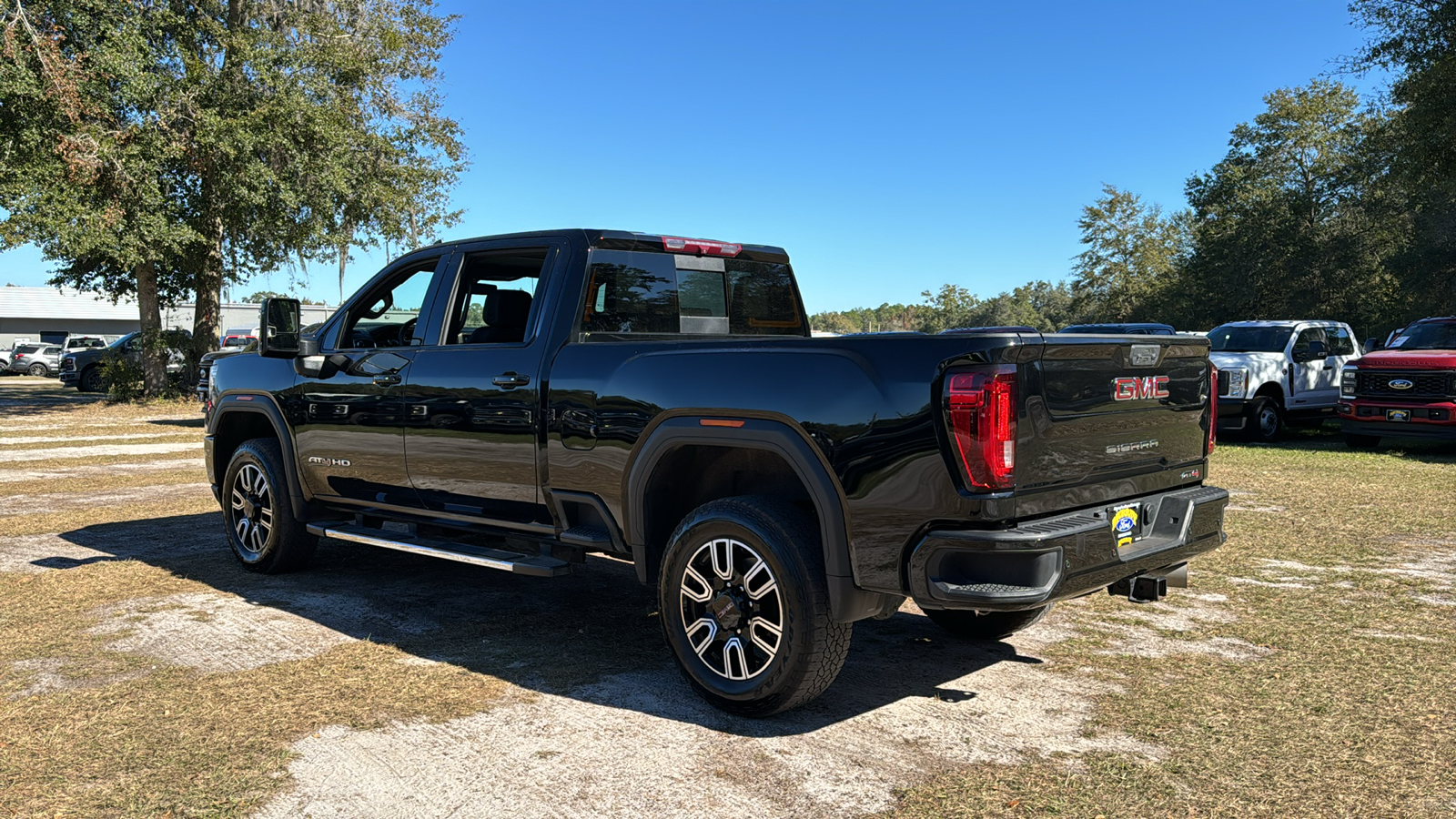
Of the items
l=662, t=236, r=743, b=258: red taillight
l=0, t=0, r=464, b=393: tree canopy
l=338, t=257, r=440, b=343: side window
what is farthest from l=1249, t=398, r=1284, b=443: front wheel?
l=0, t=0, r=464, b=393: tree canopy

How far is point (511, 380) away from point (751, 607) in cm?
179

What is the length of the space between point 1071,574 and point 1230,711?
1113mm

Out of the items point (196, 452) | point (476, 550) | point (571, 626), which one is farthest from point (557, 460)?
point (196, 452)

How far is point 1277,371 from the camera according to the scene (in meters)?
17.2

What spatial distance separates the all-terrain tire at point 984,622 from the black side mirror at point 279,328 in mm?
4177

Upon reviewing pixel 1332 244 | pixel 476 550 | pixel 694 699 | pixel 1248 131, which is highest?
pixel 1248 131

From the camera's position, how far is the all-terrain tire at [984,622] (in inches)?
217

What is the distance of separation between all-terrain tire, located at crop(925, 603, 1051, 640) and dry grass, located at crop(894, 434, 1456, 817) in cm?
22

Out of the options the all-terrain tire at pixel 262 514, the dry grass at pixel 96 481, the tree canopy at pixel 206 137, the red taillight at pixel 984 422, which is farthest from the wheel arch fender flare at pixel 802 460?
the tree canopy at pixel 206 137

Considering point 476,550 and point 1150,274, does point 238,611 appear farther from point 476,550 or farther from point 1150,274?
point 1150,274

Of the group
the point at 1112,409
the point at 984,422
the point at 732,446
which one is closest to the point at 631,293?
the point at 732,446

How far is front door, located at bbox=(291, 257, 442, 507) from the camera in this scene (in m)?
6.13

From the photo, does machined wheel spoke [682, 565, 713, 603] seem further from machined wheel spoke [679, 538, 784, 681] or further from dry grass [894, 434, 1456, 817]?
dry grass [894, 434, 1456, 817]

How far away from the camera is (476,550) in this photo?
562 cm
